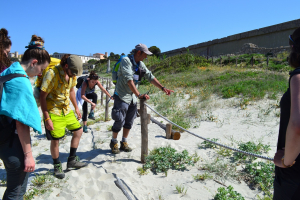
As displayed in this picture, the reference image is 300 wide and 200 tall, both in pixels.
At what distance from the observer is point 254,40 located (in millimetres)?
19141

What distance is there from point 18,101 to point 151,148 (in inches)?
124

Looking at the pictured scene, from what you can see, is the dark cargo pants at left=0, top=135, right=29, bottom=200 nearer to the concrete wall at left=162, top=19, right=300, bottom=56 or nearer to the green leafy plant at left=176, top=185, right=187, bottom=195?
the green leafy plant at left=176, top=185, right=187, bottom=195

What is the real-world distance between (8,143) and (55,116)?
51.1 inches

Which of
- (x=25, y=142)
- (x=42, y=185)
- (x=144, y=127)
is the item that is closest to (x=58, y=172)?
(x=42, y=185)

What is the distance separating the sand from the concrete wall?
12581mm

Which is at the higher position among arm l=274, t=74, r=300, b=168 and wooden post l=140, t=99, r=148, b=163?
arm l=274, t=74, r=300, b=168

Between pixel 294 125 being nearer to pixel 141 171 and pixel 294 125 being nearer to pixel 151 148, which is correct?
pixel 141 171

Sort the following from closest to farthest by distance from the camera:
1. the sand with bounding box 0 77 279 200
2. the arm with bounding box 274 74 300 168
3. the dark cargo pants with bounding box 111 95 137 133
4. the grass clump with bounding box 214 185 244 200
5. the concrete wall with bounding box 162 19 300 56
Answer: the arm with bounding box 274 74 300 168, the grass clump with bounding box 214 185 244 200, the sand with bounding box 0 77 279 200, the dark cargo pants with bounding box 111 95 137 133, the concrete wall with bounding box 162 19 300 56

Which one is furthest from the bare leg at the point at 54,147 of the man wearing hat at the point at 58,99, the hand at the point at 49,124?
the hand at the point at 49,124

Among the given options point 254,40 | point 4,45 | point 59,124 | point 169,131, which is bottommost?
point 169,131

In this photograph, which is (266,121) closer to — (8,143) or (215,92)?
(215,92)

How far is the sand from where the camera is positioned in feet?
9.80

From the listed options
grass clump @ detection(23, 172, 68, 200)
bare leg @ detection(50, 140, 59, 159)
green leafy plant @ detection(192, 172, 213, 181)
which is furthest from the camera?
green leafy plant @ detection(192, 172, 213, 181)

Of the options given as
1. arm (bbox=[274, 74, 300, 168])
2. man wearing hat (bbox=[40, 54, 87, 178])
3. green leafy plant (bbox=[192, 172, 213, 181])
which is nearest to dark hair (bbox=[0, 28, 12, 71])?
man wearing hat (bbox=[40, 54, 87, 178])
